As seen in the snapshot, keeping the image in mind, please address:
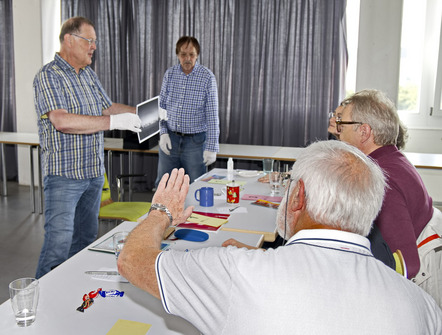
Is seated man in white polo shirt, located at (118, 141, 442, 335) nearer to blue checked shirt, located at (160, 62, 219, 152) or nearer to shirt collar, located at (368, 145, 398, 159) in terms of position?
shirt collar, located at (368, 145, 398, 159)

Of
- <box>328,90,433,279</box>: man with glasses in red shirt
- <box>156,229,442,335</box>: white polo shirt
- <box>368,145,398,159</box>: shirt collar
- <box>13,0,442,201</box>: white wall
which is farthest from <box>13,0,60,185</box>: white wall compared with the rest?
<box>156,229,442,335</box>: white polo shirt

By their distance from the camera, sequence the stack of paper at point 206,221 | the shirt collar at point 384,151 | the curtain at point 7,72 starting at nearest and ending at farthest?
1. the shirt collar at point 384,151
2. the stack of paper at point 206,221
3. the curtain at point 7,72

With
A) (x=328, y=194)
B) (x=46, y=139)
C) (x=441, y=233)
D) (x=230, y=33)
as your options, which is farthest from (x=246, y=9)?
(x=328, y=194)

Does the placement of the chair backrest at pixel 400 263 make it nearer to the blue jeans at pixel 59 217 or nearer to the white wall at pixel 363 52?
the blue jeans at pixel 59 217

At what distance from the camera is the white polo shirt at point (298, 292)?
2.86ft

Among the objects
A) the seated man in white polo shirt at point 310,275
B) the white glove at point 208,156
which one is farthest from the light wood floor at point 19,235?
the seated man in white polo shirt at point 310,275

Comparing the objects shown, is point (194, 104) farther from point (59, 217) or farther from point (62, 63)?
point (59, 217)

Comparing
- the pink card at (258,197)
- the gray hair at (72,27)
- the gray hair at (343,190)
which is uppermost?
the gray hair at (72,27)

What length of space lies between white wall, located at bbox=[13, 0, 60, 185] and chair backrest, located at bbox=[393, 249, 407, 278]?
18.6 feet

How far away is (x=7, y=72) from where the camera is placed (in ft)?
20.9

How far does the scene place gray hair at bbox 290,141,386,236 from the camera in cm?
104

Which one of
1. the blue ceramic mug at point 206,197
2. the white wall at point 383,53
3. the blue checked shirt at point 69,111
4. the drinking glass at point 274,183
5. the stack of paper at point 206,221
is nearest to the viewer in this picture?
the stack of paper at point 206,221

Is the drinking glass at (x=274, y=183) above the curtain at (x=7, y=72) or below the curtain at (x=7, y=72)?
below

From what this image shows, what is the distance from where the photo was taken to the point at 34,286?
1271 mm
